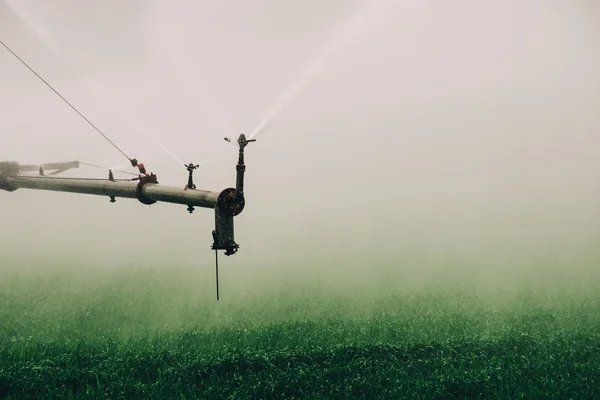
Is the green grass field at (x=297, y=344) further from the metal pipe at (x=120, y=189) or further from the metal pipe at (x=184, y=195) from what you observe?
the metal pipe at (x=184, y=195)

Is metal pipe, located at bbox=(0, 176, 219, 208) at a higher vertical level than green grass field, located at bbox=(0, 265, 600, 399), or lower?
higher

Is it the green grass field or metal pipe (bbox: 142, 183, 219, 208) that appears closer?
metal pipe (bbox: 142, 183, 219, 208)

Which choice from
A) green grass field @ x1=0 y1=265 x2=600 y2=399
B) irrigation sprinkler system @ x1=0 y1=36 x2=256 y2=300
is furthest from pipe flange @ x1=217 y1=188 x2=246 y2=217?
green grass field @ x1=0 y1=265 x2=600 y2=399

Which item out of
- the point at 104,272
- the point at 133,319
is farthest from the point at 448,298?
the point at 104,272

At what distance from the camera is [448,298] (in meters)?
23.3

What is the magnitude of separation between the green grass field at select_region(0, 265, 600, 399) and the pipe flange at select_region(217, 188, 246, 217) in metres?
8.92

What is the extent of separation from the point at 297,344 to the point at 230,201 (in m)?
11.6

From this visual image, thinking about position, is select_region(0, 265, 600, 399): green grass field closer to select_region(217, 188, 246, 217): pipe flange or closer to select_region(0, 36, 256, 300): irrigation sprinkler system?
select_region(0, 36, 256, 300): irrigation sprinkler system

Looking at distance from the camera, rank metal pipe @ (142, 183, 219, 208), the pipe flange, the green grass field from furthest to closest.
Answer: the green grass field < metal pipe @ (142, 183, 219, 208) < the pipe flange

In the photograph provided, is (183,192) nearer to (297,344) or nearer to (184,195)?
(184,195)

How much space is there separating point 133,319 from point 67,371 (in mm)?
6627

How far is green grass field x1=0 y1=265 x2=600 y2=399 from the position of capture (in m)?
12.4

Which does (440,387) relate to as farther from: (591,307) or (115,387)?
(591,307)

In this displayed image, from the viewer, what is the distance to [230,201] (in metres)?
5.11
